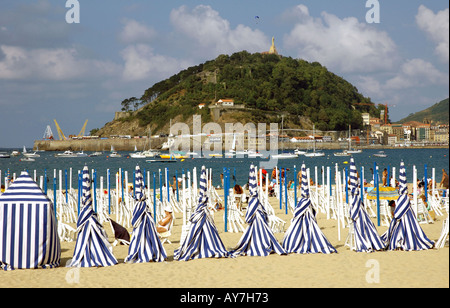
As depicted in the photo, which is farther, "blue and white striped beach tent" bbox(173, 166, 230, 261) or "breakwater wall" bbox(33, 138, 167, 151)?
"breakwater wall" bbox(33, 138, 167, 151)

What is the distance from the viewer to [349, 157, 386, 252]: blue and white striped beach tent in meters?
10.9

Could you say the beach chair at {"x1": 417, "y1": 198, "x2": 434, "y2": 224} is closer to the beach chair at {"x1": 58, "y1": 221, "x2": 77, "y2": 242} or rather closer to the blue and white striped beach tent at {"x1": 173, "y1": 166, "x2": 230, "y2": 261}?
the blue and white striped beach tent at {"x1": 173, "y1": 166, "x2": 230, "y2": 261}

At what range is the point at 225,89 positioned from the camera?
16588 cm

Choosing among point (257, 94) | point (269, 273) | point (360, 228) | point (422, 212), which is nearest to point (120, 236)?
point (269, 273)

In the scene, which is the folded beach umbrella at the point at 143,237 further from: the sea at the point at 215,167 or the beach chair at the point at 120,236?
the sea at the point at 215,167

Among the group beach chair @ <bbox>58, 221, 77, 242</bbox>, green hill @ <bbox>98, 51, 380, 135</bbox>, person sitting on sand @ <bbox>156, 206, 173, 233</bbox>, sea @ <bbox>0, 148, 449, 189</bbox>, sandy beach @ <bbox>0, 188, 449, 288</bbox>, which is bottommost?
sandy beach @ <bbox>0, 188, 449, 288</bbox>

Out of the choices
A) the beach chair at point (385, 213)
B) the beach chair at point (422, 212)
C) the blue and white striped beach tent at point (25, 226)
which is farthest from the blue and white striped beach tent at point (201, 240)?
the beach chair at point (422, 212)

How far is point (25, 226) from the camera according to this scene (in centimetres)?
967

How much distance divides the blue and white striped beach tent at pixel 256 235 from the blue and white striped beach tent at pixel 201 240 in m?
0.43

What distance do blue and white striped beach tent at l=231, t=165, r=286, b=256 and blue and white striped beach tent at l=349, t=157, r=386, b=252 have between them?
154 cm

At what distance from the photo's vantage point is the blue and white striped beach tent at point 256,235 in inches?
432

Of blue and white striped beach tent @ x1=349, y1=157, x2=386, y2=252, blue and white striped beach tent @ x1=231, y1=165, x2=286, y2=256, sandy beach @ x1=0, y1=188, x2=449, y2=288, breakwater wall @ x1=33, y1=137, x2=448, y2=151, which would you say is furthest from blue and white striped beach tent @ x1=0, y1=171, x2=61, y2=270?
breakwater wall @ x1=33, y1=137, x2=448, y2=151


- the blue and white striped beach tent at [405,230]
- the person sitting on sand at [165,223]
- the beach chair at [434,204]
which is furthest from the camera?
the beach chair at [434,204]
